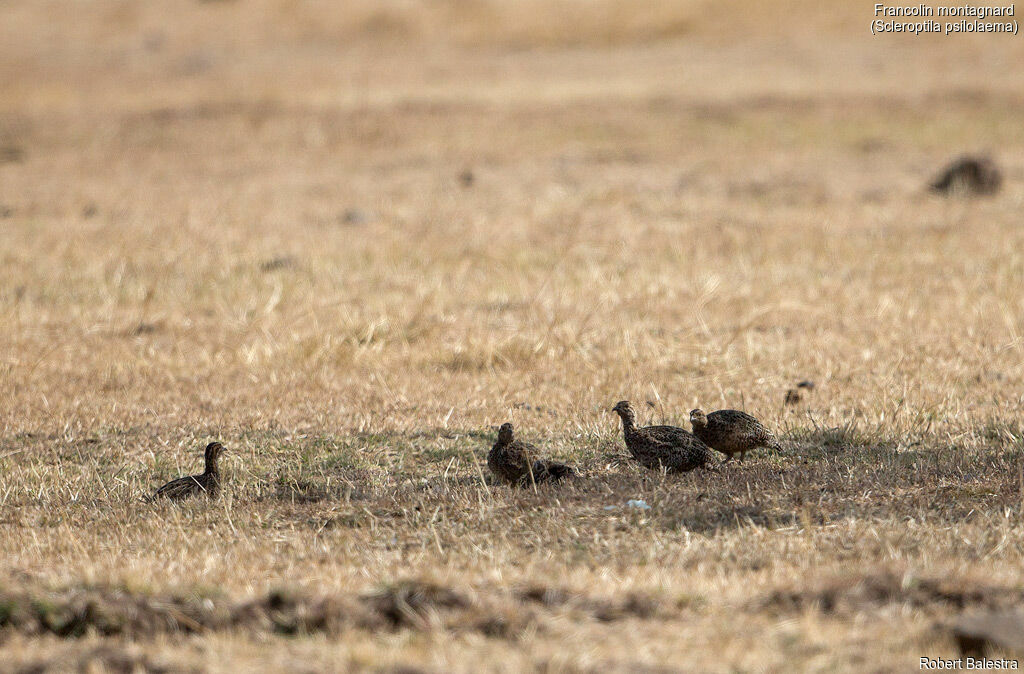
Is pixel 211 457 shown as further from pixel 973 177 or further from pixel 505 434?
pixel 973 177

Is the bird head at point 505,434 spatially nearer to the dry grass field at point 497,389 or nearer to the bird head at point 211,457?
the dry grass field at point 497,389

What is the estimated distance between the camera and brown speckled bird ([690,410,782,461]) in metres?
6.64

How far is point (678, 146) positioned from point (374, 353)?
1678 centimetres

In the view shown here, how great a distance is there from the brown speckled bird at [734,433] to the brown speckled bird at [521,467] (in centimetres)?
85

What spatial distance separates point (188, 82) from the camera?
33062 millimetres

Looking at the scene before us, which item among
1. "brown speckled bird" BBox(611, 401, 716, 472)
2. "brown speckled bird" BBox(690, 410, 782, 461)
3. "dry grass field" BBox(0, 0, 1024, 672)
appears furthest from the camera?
"brown speckled bird" BBox(690, 410, 782, 461)

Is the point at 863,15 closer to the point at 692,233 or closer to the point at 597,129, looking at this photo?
the point at 597,129

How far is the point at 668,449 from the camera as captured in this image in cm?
654

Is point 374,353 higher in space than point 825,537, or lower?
higher

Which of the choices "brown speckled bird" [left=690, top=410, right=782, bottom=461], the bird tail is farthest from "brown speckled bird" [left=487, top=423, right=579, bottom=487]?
"brown speckled bird" [left=690, top=410, right=782, bottom=461]

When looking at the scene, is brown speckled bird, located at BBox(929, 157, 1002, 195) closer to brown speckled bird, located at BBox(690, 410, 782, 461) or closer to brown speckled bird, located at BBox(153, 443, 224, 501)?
brown speckled bird, located at BBox(690, 410, 782, 461)

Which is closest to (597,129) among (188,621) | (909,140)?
(909,140)

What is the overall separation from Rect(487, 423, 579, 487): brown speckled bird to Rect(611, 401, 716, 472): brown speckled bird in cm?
41

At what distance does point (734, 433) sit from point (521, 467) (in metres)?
1.25
